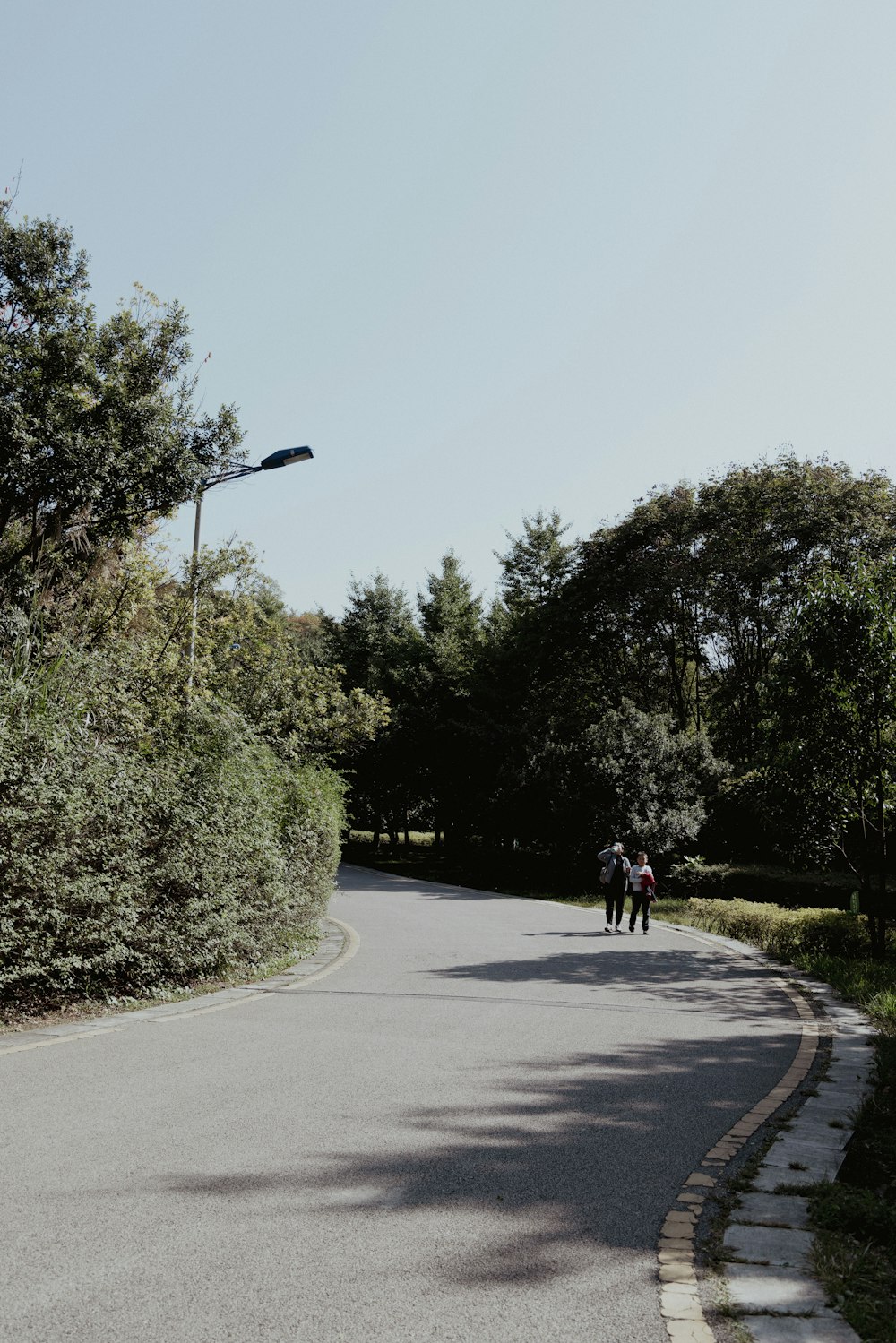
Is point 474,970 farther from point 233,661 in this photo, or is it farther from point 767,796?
point 233,661

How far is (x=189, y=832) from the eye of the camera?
33.5 ft

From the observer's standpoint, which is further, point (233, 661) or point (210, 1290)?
point (233, 661)

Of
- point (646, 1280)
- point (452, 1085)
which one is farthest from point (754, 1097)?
point (646, 1280)

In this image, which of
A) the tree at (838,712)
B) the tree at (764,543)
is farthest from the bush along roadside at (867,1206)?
the tree at (764,543)

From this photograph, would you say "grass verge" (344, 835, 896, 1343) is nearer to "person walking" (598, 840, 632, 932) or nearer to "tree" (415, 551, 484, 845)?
"person walking" (598, 840, 632, 932)

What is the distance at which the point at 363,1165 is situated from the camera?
4.93m

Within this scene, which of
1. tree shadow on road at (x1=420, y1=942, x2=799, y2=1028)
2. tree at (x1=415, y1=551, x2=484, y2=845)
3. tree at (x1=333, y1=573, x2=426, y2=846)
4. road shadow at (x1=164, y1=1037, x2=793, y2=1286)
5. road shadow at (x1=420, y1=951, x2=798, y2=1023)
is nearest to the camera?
road shadow at (x1=164, y1=1037, x2=793, y2=1286)

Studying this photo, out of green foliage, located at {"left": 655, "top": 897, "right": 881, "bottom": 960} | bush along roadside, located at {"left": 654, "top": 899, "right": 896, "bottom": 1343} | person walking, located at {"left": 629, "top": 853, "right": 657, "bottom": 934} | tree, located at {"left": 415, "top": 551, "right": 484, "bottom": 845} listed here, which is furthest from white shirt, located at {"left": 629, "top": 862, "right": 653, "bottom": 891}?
tree, located at {"left": 415, "top": 551, "right": 484, "bottom": 845}

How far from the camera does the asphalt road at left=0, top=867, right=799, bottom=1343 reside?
11.4ft

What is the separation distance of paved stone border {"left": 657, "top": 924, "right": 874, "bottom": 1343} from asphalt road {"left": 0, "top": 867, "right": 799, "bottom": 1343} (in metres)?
0.11

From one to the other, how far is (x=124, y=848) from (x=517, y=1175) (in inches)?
215

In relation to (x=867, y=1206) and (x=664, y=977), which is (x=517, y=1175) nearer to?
(x=867, y=1206)

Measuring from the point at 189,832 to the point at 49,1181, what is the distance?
573cm

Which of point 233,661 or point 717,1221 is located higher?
point 233,661
